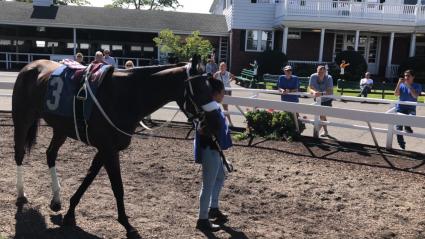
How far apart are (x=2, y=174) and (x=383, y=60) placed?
32157mm

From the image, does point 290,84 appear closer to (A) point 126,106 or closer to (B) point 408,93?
(B) point 408,93

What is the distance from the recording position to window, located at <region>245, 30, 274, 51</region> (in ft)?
108

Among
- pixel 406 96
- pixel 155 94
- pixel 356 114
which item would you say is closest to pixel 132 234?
pixel 155 94

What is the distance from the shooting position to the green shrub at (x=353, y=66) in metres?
28.1

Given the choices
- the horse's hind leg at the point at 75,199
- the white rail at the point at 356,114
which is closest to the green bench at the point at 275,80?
the white rail at the point at 356,114

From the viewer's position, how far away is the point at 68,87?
4797mm

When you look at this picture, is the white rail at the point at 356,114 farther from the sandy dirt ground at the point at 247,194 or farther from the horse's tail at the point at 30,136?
the horse's tail at the point at 30,136

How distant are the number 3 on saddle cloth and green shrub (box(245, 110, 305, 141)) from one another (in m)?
5.85

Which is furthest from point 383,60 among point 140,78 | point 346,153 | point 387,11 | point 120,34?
point 140,78

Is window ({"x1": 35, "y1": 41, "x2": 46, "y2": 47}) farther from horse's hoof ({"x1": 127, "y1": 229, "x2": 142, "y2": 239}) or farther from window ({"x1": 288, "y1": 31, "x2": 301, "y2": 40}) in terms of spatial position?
horse's hoof ({"x1": 127, "y1": 229, "x2": 142, "y2": 239})

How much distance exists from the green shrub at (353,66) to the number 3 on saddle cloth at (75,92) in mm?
25281

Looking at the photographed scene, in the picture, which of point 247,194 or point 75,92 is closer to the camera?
point 75,92

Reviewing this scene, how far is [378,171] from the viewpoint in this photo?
7.50 metres

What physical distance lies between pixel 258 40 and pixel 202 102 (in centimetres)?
3007
